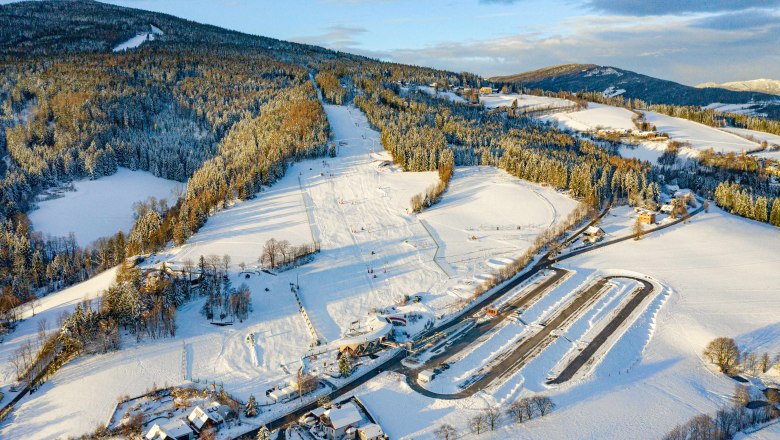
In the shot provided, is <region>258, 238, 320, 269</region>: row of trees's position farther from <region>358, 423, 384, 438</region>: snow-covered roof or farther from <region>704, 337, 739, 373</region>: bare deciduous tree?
<region>704, 337, 739, 373</region>: bare deciduous tree

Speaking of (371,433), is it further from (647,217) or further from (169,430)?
(647,217)

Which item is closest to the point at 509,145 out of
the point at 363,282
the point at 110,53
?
the point at 363,282

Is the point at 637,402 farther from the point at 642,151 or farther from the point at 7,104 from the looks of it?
the point at 7,104

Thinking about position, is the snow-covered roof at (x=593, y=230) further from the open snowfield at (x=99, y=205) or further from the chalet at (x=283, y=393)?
the open snowfield at (x=99, y=205)

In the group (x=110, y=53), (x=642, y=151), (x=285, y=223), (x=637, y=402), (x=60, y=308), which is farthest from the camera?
(x=110, y=53)

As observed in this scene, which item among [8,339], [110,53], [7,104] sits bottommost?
[8,339]

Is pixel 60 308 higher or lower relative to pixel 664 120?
lower

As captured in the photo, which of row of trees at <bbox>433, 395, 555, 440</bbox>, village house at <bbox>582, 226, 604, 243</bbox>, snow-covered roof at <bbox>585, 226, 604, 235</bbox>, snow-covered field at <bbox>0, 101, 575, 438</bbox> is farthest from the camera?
snow-covered roof at <bbox>585, 226, 604, 235</bbox>

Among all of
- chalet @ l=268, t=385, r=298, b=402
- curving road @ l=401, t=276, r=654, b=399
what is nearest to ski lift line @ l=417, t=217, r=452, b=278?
curving road @ l=401, t=276, r=654, b=399
